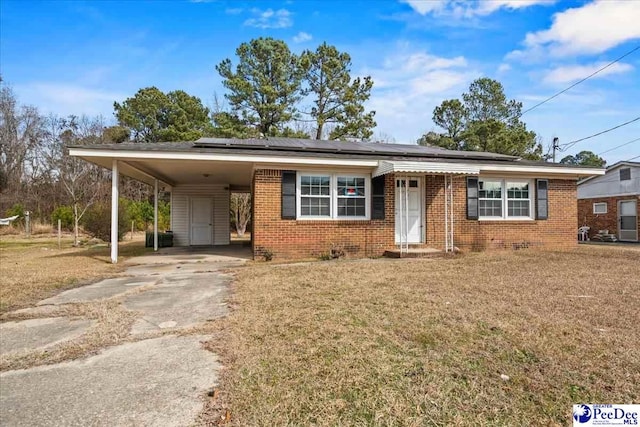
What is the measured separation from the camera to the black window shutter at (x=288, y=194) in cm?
1030

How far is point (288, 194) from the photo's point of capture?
1034 cm

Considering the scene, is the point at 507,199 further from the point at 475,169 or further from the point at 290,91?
the point at 290,91

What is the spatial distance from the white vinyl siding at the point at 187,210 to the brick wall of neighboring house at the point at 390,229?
6387 mm

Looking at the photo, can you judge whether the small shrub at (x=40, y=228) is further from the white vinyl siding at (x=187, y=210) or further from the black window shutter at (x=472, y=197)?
the black window shutter at (x=472, y=197)

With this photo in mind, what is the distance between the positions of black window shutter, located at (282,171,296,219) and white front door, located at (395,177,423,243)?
3.20 metres

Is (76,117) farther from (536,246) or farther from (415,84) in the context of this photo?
(536,246)

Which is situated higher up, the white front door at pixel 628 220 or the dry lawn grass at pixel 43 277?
the white front door at pixel 628 220

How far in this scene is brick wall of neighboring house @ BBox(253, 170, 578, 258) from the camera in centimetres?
1024

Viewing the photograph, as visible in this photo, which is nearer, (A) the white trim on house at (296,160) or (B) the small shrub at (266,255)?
(A) the white trim on house at (296,160)

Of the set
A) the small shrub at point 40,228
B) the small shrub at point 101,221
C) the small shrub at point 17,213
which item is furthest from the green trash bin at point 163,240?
the small shrub at point 17,213

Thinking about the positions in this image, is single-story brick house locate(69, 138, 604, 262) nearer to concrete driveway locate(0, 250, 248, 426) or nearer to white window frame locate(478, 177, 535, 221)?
white window frame locate(478, 177, 535, 221)

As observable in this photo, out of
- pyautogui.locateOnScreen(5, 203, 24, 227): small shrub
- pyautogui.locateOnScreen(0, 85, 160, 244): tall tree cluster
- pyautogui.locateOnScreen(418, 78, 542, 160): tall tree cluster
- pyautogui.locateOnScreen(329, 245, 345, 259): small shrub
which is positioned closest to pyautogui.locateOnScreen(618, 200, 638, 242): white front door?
pyautogui.locateOnScreen(418, 78, 542, 160): tall tree cluster

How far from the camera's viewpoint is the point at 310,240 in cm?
1052

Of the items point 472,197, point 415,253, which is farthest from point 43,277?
point 472,197
